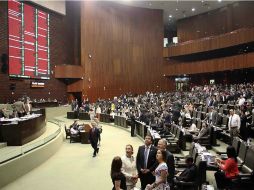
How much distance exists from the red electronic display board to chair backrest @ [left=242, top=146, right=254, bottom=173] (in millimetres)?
17779

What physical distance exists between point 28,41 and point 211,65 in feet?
53.9

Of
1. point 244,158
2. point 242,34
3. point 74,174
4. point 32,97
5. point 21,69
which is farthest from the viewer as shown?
point 242,34

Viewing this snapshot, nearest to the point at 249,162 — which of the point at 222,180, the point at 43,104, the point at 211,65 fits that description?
the point at 222,180

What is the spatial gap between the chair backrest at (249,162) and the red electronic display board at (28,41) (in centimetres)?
1778

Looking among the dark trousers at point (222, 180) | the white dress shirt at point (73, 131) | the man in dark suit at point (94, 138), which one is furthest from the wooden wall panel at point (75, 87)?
the dark trousers at point (222, 180)

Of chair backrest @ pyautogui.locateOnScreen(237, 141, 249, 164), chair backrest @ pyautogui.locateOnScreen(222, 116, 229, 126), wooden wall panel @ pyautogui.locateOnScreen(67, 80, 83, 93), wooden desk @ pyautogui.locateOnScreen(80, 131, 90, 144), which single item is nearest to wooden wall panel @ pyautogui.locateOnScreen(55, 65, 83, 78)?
wooden wall panel @ pyautogui.locateOnScreen(67, 80, 83, 93)

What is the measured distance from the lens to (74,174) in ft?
29.7

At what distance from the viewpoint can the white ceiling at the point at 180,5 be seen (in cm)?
3014

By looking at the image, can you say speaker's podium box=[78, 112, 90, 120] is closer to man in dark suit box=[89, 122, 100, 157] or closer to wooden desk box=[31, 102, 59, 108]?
wooden desk box=[31, 102, 59, 108]

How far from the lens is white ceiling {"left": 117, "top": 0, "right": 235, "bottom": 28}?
98.9ft

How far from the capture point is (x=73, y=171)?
940 cm

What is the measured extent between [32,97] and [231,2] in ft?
63.7

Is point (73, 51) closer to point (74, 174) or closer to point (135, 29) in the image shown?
point (135, 29)

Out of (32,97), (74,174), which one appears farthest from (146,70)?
(74,174)
